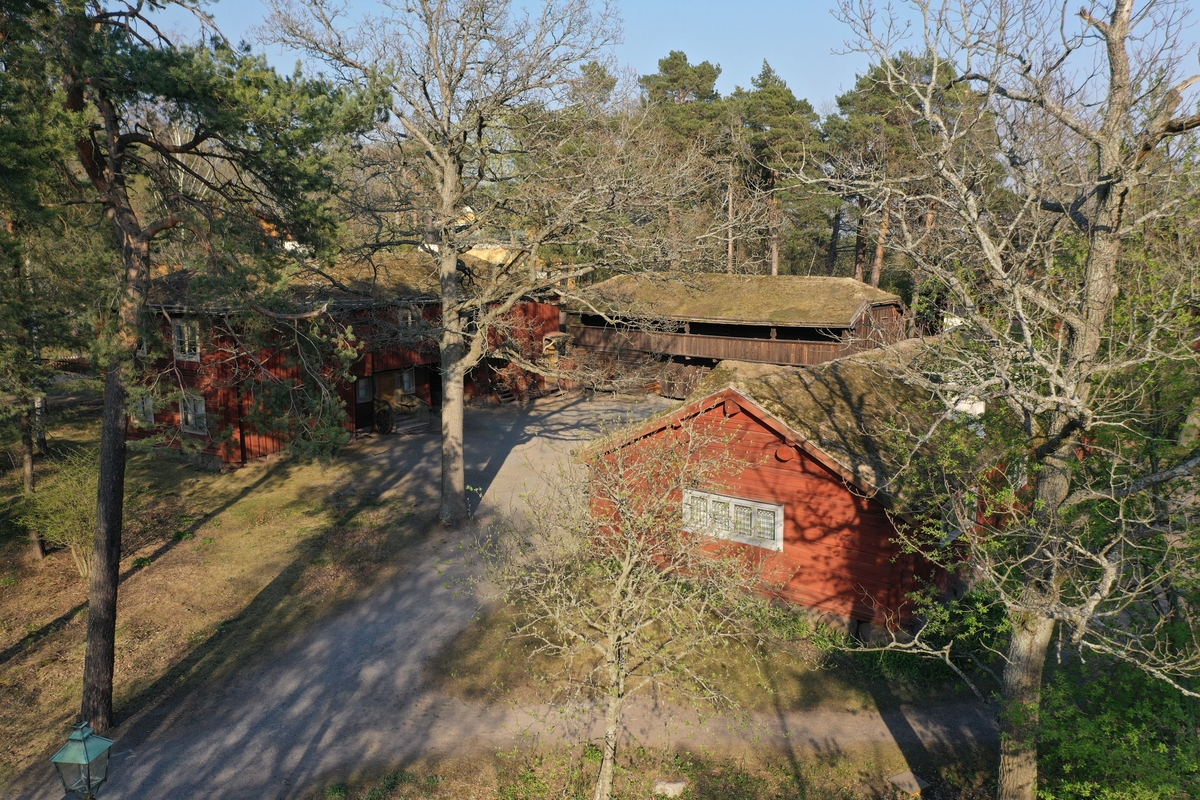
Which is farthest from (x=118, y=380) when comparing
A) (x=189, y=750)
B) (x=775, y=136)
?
A: (x=775, y=136)

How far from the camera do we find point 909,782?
33.3 ft

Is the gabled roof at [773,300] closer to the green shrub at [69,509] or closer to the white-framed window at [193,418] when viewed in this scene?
the white-framed window at [193,418]

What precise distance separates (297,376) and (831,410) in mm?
17860

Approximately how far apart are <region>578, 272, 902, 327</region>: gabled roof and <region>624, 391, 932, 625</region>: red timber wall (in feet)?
46.7

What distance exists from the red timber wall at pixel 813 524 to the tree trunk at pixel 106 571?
900 centimetres

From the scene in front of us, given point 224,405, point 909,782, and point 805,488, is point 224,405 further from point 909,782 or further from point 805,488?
point 909,782

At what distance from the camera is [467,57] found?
1736 centimetres

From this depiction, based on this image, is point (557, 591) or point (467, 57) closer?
point (557, 591)

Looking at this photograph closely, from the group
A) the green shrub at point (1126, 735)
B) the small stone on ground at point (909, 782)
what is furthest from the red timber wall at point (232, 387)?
the green shrub at point (1126, 735)

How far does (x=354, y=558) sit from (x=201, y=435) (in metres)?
9.92

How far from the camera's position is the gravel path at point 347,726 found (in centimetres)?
1046

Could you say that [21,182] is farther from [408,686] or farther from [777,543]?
[777,543]

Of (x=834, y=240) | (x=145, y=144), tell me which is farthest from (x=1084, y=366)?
(x=834, y=240)

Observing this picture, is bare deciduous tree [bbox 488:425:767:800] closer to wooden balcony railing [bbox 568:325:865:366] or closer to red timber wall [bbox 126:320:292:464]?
red timber wall [bbox 126:320:292:464]
